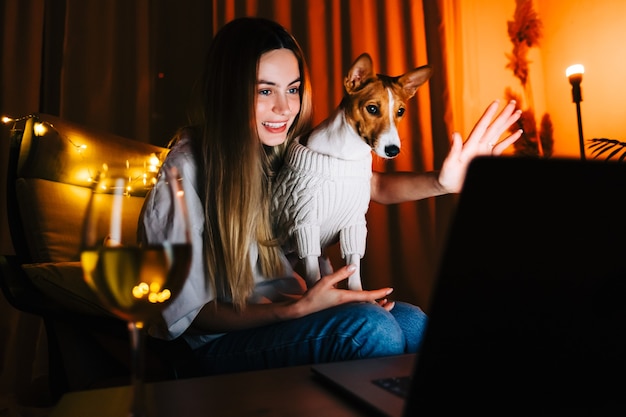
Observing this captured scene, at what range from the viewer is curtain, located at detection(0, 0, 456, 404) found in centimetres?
205

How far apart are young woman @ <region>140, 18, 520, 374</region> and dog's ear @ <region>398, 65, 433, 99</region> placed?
24cm

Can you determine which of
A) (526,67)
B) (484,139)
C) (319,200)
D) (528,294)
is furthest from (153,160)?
(526,67)

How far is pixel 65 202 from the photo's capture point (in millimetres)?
1263

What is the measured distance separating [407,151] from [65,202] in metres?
1.73

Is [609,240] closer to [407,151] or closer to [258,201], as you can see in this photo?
[258,201]

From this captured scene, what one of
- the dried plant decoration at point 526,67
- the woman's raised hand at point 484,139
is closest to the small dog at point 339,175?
the woman's raised hand at point 484,139

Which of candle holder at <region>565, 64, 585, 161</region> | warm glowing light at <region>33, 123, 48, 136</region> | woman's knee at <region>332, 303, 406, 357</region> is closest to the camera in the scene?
woman's knee at <region>332, 303, 406, 357</region>

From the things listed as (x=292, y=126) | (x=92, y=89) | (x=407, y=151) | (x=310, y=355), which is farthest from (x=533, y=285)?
(x=407, y=151)

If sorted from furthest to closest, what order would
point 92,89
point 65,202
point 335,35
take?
point 335,35 → point 92,89 → point 65,202

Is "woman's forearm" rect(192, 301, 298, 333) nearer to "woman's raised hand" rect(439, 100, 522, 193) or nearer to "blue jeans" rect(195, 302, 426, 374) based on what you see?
"blue jeans" rect(195, 302, 426, 374)

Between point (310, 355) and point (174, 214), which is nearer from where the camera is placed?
point (174, 214)

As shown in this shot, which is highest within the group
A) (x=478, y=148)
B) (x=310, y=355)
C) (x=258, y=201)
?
(x=478, y=148)

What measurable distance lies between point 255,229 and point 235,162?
147 millimetres

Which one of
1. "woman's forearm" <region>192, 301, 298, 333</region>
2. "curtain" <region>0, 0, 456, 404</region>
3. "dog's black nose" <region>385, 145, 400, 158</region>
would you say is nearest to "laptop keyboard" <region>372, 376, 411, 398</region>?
"woman's forearm" <region>192, 301, 298, 333</region>
